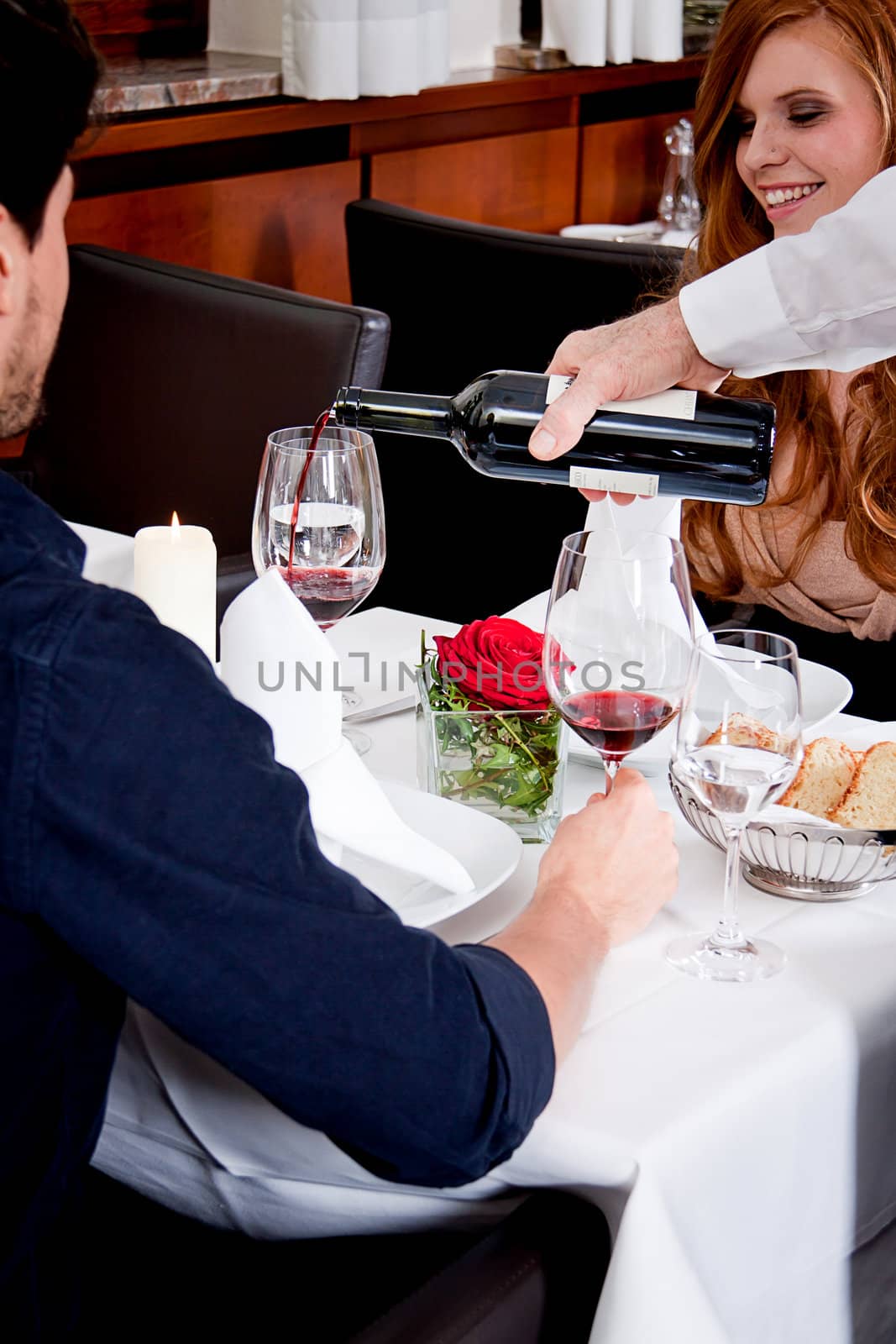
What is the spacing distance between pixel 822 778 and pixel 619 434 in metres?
0.33

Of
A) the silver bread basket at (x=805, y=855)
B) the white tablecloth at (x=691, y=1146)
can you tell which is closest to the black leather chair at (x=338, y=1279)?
the white tablecloth at (x=691, y=1146)

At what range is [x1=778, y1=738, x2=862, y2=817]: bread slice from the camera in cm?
102

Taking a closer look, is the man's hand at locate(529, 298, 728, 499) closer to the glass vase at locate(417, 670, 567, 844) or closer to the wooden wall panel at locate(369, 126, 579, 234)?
the glass vase at locate(417, 670, 567, 844)

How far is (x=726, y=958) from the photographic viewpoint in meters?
0.93

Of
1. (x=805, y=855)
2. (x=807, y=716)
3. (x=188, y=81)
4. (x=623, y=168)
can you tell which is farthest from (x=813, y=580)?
(x=623, y=168)

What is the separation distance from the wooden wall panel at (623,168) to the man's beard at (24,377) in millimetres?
3558

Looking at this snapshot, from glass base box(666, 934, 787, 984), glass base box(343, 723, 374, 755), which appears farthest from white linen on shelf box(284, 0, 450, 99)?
glass base box(666, 934, 787, 984)

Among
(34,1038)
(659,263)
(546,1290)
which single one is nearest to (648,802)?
(546,1290)

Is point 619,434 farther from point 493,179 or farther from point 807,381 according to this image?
point 493,179

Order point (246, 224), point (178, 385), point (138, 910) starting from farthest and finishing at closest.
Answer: point (246, 224)
point (178, 385)
point (138, 910)

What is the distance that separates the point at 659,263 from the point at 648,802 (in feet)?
5.10

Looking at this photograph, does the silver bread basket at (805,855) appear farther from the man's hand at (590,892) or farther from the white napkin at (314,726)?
the white napkin at (314,726)

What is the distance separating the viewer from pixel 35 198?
2.39 ft

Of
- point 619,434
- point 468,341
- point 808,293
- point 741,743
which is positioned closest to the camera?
point 741,743
